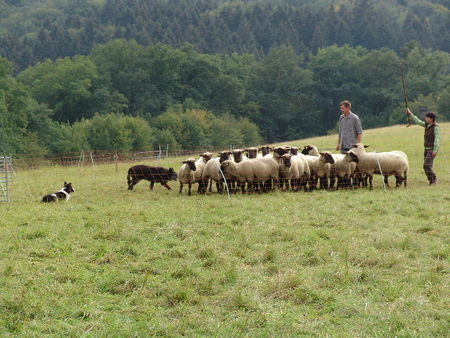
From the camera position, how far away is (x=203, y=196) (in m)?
16.3

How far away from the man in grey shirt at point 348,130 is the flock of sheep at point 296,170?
266 millimetres

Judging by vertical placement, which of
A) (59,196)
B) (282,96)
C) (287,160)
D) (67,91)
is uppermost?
(282,96)

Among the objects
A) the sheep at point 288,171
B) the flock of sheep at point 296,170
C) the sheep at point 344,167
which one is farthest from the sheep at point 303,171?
the sheep at point 344,167

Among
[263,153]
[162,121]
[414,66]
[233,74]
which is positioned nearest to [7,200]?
[263,153]

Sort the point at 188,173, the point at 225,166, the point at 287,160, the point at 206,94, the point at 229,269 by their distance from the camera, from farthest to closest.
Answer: the point at 206,94 → the point at 188,173 → the point at 225,166 → the point at 287,160 → the point at 229,269

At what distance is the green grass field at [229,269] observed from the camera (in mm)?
6246

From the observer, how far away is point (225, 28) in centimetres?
14088

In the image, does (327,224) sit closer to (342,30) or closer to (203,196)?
(203,196)

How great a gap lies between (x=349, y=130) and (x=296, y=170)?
197cm

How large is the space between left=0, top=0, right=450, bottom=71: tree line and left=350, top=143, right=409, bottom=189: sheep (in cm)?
11310

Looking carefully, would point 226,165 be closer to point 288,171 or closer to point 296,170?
point 288,171

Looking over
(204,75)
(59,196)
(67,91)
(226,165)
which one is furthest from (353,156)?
(204,75)

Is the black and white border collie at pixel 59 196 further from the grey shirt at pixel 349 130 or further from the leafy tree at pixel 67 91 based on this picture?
the leafy tree at pixel 67 91

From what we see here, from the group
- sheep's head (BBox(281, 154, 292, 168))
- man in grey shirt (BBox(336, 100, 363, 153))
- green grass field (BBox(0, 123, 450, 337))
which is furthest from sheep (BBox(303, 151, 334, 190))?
green grass field (BBox(0, 123, 450, 337))
